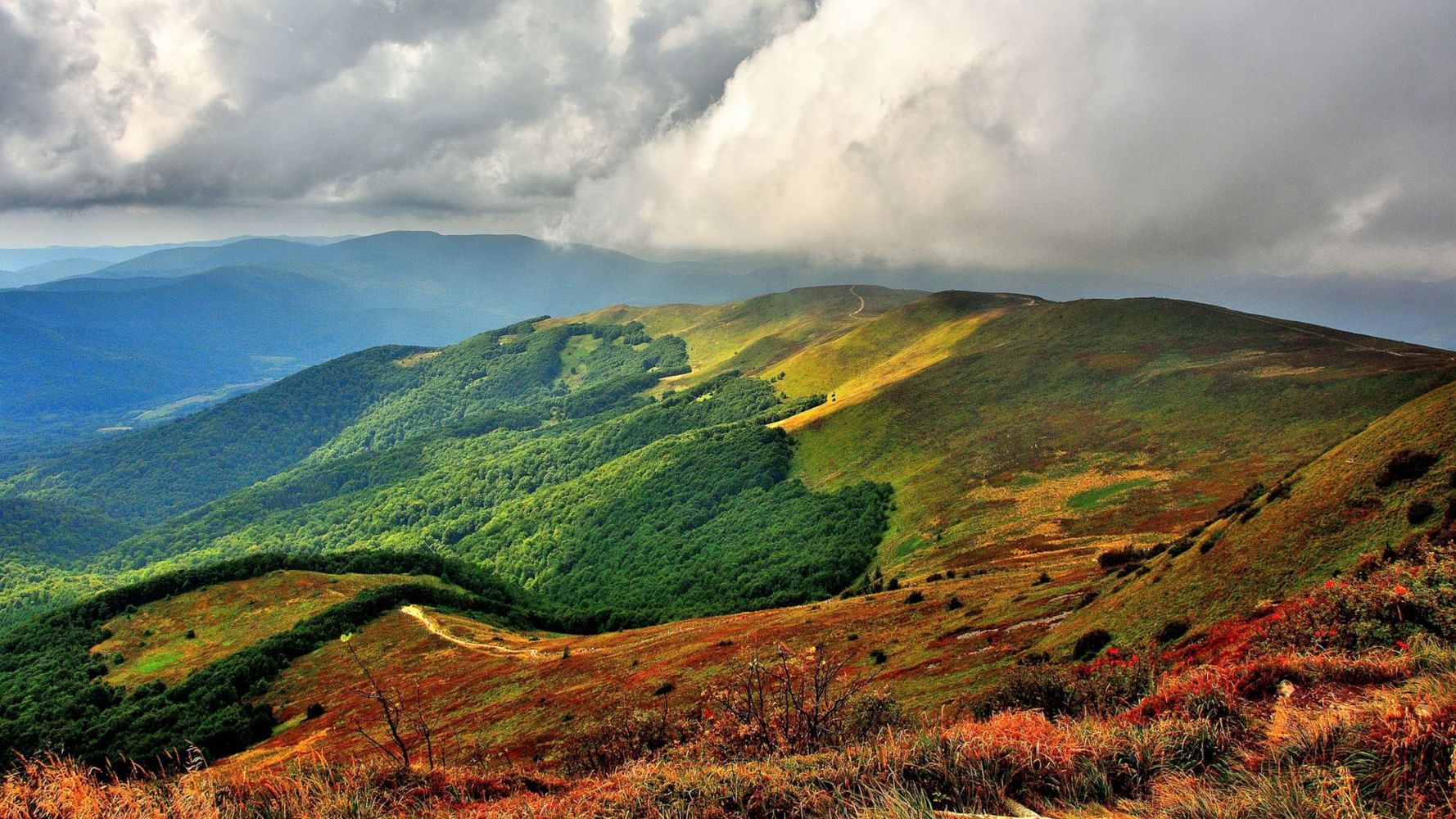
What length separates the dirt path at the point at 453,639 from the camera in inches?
2490

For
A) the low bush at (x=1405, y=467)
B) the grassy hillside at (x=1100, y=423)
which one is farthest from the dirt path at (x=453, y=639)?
the low bush at (x=1405, y=467)

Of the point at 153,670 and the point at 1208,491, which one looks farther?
the point at 153,670

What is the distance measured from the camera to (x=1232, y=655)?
55.6 feet

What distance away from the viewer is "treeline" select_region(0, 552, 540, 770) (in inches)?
2564

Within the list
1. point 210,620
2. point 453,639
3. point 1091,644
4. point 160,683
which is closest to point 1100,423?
point 1091,644

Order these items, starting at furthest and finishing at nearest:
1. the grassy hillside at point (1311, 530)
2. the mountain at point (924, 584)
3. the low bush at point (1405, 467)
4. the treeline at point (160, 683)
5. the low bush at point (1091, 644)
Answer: the treeline at point (160, 683)
the low bush at point (1091, 644)
the low bush at point (1405, 467)
the grassy hillside at point (1311, 530)
the mountain at point (924, 584)

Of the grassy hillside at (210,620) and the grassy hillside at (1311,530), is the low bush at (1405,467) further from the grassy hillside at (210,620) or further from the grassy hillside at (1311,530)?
the grassy hillside at (210,620)

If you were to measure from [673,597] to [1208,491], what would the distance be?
80.4 m

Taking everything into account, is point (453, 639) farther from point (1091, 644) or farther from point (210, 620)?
point (1091, 644)

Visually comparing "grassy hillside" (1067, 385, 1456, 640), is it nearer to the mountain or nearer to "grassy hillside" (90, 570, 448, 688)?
the mountain

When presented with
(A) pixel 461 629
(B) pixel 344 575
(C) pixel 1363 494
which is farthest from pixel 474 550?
(C) pixel 1363 494

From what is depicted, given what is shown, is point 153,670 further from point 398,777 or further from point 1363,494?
point 1363,494

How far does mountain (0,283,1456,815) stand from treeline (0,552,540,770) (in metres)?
0.47

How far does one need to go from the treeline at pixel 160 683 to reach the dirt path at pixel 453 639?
217 inches
